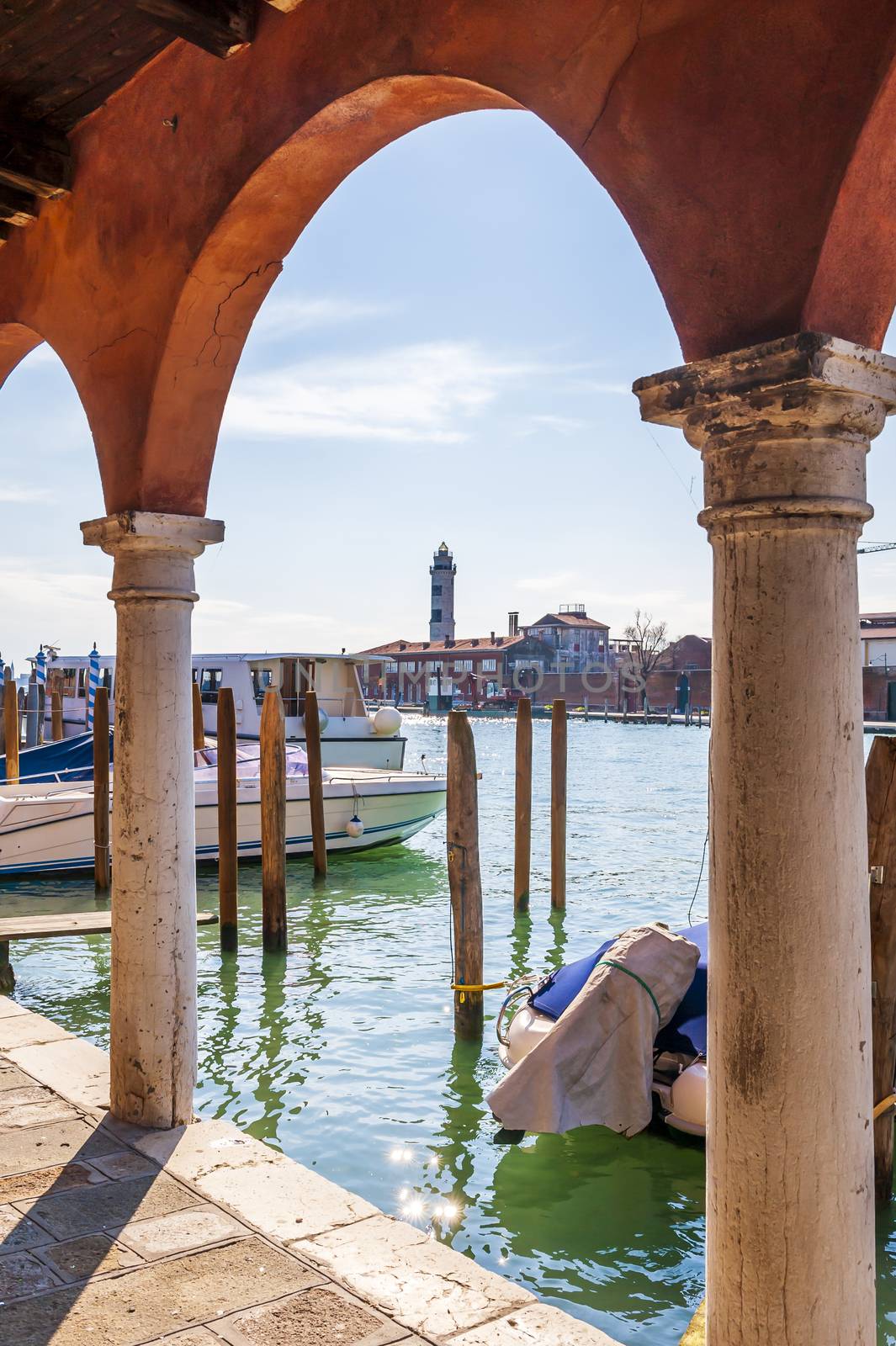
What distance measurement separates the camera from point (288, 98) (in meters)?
2.95

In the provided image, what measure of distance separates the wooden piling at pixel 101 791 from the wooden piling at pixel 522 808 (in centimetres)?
351

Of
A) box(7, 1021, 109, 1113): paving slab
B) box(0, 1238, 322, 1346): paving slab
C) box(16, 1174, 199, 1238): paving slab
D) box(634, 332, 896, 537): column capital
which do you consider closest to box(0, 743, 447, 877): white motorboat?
box(7, 1021, 109, 1113): paving slab

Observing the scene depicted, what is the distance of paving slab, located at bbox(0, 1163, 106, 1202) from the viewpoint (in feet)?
9.72

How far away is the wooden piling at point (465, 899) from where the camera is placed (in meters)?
6.15

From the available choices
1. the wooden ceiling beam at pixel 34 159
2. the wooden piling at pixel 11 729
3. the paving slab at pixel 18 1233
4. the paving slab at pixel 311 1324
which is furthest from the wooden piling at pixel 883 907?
the wooden piling at pixel 11 729

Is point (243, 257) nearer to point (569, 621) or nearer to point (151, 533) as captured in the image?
point (151, 533)

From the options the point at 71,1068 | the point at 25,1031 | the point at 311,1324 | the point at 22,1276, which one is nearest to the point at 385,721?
the point at 25,1031

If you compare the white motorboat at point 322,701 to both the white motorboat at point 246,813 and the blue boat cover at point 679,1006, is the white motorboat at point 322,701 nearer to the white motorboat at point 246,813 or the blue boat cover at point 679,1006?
the white motorboat at point 246,813

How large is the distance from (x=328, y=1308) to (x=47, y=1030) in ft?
8.21

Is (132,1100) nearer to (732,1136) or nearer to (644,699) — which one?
(732,1136)

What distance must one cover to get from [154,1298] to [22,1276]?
1.10 feet

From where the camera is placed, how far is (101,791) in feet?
32.6

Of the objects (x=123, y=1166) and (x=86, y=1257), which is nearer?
(x=86, y=1257)

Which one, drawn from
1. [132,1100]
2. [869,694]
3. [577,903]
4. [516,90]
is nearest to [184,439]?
[516,90]
